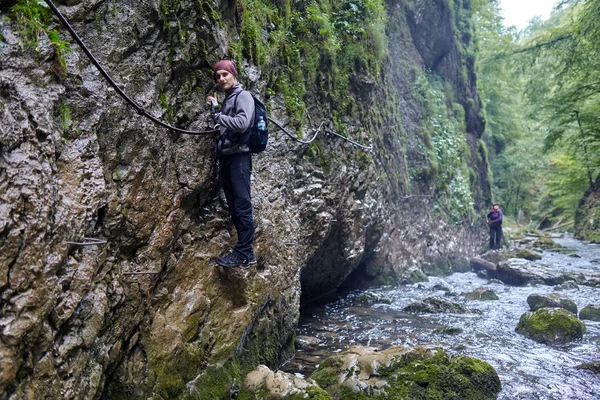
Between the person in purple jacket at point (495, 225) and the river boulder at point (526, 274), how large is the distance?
4865 mm

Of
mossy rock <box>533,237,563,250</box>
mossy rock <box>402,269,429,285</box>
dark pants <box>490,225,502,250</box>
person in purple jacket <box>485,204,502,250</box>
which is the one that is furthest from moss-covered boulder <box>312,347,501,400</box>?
mossy rock <box>533,237,563,250</box>

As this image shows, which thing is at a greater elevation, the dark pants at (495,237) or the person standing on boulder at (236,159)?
the person standing on boulder at (236,159)

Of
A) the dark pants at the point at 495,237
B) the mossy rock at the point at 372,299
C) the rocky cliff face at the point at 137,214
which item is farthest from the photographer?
the dark pants at the point at 495,237

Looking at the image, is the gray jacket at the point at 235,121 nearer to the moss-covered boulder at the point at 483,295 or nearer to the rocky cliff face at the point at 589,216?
the moss-covered boulder at the point at 483,295

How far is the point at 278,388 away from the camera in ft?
14.5

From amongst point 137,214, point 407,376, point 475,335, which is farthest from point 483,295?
point 137,214

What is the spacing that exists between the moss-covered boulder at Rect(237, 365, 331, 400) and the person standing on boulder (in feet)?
3.83

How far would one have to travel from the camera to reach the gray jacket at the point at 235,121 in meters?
4.54

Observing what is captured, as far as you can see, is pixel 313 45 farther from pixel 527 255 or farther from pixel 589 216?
pixel 589 216

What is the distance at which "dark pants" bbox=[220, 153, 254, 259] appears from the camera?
480 cm

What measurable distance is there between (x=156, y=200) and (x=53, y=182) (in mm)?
1119

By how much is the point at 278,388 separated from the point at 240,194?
1945 millimetres

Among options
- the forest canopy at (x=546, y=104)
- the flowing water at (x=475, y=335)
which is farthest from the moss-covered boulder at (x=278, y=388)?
the forest canopy at (x=546, y=104)

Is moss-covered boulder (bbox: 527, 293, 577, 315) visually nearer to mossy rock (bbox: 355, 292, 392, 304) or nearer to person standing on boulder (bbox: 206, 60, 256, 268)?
mossy rock (bbox: 355, 292, 392, 304)
